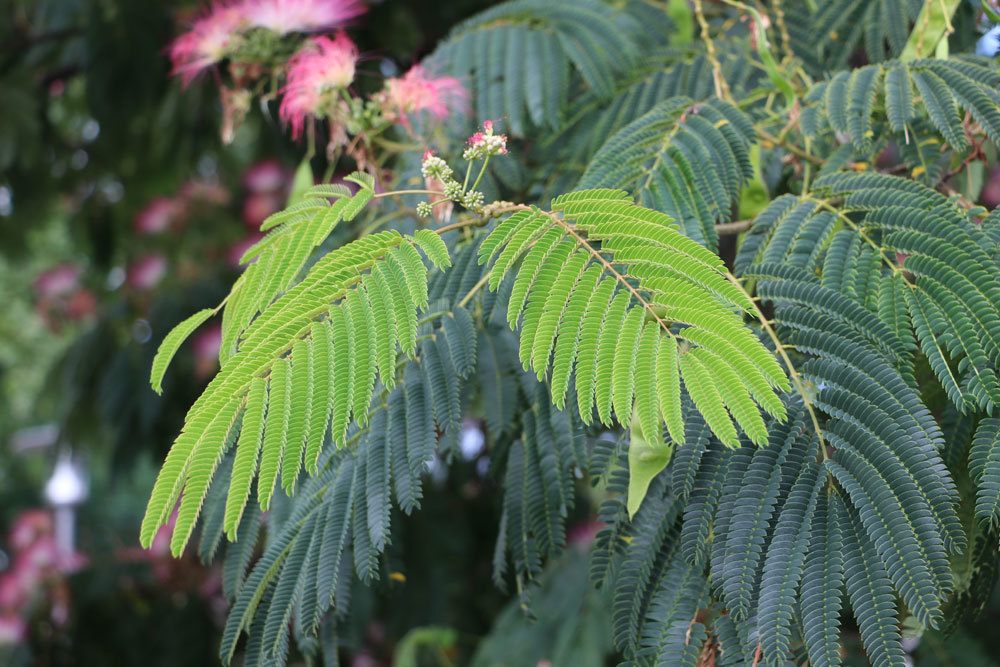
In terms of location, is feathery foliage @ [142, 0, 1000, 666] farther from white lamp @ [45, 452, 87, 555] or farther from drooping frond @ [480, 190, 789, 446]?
white lamp @ [45, 452, 87, 555]

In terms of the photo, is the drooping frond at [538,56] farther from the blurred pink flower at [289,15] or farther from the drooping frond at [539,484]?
the drooping frond at [539,484]

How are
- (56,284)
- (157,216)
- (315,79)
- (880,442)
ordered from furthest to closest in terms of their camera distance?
(56,284), (157,216), (315,79), (880,442)

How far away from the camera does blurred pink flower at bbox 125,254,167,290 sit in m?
3.79

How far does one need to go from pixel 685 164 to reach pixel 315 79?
2.08ft

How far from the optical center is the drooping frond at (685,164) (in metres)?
1.53

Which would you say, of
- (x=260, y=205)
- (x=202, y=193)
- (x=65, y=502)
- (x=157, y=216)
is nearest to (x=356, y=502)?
(x=260, y=205)

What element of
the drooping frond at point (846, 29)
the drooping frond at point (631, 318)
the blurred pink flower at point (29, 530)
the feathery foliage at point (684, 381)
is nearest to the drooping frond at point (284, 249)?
the feathery foliage at point (684, 381)

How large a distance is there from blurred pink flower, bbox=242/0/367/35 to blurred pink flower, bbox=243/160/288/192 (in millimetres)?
1816

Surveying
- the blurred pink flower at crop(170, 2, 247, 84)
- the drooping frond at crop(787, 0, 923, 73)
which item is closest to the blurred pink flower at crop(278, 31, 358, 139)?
the blurred pink flower at crop(170, 2, 247, 84)

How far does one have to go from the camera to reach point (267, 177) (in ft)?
12.6

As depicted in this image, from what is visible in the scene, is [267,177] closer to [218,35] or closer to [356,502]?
[218,35]

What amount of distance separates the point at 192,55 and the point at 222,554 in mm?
1089

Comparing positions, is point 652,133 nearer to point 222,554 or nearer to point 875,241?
point 875,241

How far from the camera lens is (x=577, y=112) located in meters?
2.09
